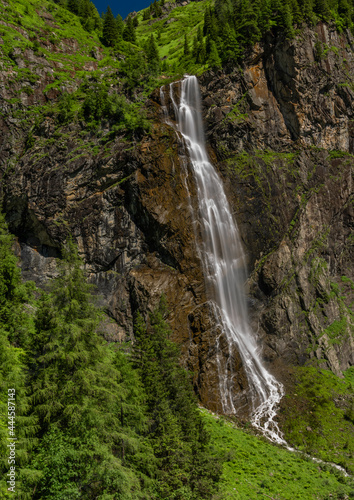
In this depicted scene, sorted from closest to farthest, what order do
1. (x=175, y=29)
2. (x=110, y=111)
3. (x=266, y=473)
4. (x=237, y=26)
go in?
(x=266, y=473) → (x=110, y=111) → (x=237, y=26) → (x=175, y=29)

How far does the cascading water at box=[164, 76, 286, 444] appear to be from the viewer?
97.1 ft

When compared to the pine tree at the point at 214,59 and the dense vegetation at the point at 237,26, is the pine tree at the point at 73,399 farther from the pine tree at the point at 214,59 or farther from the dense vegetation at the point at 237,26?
the dense vegetation at the point at 237,26

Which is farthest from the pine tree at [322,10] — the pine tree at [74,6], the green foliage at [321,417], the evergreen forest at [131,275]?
the pine tree at [74,6]

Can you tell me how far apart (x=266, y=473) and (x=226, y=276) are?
18590 mm

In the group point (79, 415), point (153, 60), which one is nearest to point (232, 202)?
point (153, 60)

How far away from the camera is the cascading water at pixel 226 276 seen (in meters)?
29.6

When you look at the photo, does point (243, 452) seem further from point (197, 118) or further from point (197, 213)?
point (197, 118)

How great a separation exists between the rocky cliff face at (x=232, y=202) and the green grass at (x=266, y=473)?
505 centimetres

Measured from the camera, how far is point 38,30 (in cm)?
5519

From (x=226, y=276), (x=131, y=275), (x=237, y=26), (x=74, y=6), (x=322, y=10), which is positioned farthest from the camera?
(x=74, y=6)

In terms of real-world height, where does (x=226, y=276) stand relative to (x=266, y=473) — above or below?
above

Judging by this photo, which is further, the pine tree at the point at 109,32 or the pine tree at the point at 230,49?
the pine tree at the point at 109,32

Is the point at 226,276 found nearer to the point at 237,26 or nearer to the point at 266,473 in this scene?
the point at 266,473

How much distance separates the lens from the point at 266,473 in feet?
68.0
